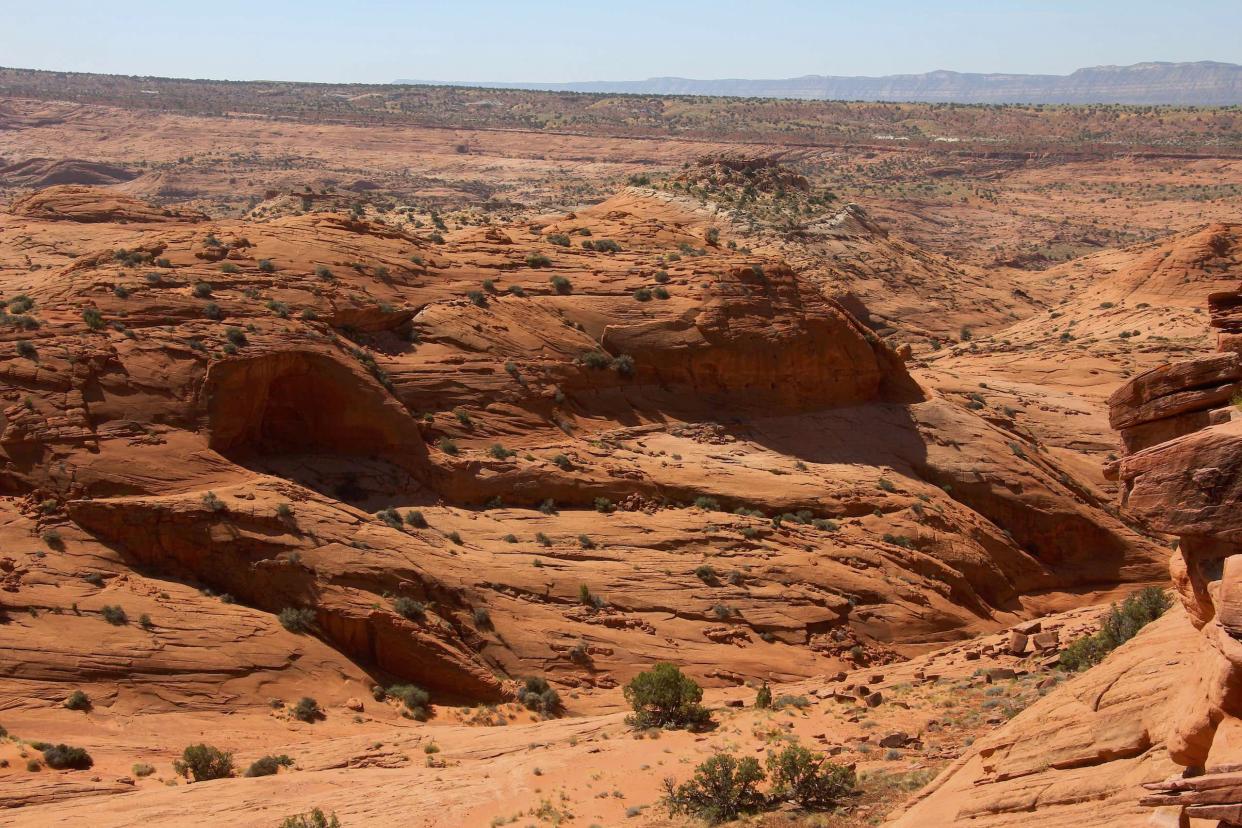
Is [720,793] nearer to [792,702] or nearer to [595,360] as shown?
[792,702]

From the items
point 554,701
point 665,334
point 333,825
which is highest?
point 665,334

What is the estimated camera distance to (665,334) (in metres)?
28.8

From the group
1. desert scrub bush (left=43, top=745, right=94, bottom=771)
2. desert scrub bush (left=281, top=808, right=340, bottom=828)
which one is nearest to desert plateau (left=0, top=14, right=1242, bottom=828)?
desert scrub bush (left=43, top=745, right=94, bottom=771)

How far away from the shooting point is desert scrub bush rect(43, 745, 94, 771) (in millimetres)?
14695

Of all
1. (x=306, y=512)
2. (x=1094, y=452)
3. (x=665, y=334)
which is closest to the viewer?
(x=306, y=512)

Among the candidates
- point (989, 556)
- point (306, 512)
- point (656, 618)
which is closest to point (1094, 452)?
point (989, 556)

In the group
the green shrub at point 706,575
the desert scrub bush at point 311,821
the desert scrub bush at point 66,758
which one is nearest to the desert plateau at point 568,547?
the desert scrub bush at point 66,758

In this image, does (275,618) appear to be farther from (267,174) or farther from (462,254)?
(267,174)

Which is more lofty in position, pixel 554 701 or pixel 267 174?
pixel 267 174

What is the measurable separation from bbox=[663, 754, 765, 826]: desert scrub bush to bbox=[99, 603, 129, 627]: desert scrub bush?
8734 mm

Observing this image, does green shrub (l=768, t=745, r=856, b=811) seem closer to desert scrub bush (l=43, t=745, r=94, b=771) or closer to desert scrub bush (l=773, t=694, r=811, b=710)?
desert scrub bush (l=773, t=694, r=811, b=710)

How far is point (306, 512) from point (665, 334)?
11252 millimetres

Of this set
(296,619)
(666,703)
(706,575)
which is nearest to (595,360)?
(706,575)

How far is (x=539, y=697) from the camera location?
1934 centimetres
